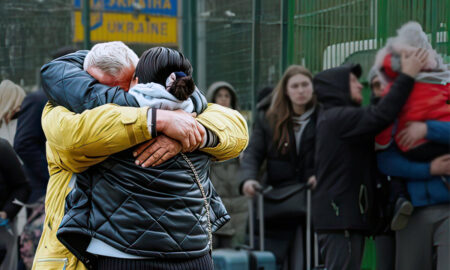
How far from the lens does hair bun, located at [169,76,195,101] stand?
3.10 meters

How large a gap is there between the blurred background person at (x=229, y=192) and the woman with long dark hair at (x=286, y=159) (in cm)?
57

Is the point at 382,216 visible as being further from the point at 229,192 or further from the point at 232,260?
the point at 229,192

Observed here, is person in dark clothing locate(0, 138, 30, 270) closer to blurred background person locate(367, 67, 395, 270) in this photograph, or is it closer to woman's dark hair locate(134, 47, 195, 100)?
blurred background person locate(367, 67, 395, 270)

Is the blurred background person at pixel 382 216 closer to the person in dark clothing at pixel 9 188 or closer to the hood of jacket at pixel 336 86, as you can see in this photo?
the hood of jacket at pixel 336 86

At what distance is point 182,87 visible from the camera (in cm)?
310

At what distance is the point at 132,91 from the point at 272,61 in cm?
377

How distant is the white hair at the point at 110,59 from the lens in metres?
3.34

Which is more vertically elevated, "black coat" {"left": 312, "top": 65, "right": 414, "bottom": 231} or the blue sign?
the blue sign

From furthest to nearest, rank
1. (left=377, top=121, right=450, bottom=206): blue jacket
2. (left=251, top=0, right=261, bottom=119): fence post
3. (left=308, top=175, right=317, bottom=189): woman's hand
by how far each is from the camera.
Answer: (left=251, top=0, right=261, bottom=119): fence post < (left=308, top=175, right=317, bottom=189): woman's hand < (left=377, top=121, right=450, bottom=206): blue jacket

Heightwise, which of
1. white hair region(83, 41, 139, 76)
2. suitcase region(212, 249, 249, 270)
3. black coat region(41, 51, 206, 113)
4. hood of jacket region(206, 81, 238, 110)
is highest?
white hair region(83, 41, 139, 76)

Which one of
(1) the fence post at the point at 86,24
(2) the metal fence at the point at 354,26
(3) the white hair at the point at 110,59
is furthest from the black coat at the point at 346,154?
(1) the fence post at the point at 86,24

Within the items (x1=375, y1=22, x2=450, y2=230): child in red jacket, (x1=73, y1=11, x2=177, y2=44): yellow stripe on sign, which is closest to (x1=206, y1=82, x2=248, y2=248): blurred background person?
(x1=73, y1=11, x2=177, y2=44): yellow stripe on sign

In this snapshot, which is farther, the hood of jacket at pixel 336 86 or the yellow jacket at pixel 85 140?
the hood of jacket at pixel 336 86

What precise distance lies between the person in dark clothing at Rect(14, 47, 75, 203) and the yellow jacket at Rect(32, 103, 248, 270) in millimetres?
2958
